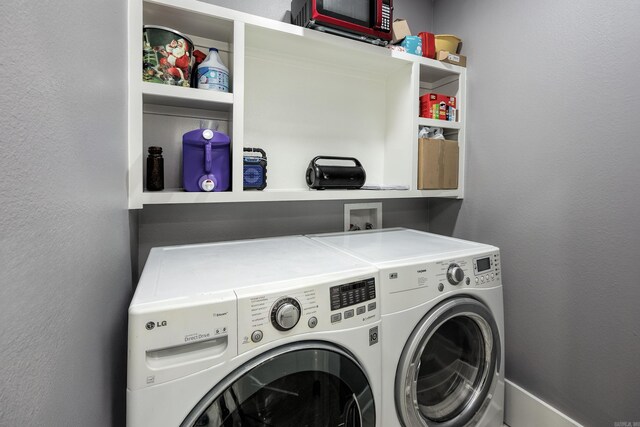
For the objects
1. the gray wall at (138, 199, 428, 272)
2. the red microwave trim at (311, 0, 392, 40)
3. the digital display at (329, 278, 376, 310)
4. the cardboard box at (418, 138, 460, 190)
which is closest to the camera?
the digital display at (329, 278, 376, 310)

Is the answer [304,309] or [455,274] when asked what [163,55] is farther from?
[455,274]

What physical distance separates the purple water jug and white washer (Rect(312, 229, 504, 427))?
2.01 feet

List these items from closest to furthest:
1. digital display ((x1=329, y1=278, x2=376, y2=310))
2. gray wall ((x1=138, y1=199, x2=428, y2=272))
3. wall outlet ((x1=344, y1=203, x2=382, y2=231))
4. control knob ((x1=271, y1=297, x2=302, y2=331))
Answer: control knob ((x1=271, y1=297, x2=302, y2=331)) < digital display ((x1=329, y1=278, x2=376, y2=310)) < gray wall ((x1=138, y1=199, x2=428, y2=272)) < wall outlet ((x1=344, y1=203, x2=382, y2=231))

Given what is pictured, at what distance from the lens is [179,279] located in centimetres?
88

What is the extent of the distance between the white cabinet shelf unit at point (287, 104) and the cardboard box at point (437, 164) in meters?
0.04

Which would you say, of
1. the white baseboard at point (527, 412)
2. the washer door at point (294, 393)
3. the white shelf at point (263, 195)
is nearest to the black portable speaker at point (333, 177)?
the white shelf at point (263, 195)

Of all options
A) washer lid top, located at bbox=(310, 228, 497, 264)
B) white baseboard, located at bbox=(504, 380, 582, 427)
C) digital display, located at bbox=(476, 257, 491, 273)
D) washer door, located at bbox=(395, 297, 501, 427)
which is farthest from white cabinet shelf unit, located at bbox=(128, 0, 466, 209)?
white baseboard, located at bbox=(504, 380, 582, 427)

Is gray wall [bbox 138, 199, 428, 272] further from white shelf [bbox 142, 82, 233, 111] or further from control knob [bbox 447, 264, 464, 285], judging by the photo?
control knob [bbox 447, 264, 464, 285]

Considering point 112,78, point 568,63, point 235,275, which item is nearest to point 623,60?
point 568,63

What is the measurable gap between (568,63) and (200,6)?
5.23ft

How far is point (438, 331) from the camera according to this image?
1.21m

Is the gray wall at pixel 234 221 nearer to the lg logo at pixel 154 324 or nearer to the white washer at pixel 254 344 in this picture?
the white washer at pixel 254 344

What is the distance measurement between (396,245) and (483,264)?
1.22 feet

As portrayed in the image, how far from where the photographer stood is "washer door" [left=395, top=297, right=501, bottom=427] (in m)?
1.17
